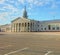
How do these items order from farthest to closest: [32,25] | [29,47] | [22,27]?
1. [22,27]
2. [32,25]
3. [29,47]

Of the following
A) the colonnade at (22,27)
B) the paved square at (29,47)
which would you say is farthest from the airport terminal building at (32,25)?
the paved square at (29,47)

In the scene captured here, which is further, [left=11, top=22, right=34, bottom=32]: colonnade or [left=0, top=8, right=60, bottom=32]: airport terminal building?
[left=11, top=22, right=34, bottom=32]: colonnade

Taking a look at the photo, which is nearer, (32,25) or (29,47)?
(29,47)

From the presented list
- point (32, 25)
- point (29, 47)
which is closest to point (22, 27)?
point (32, 25)

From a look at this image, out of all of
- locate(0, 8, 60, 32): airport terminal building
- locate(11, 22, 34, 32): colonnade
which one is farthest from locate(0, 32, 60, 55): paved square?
locate(11, 22, 34, 32): colonnade

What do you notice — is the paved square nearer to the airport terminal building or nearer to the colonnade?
the airport terminal building

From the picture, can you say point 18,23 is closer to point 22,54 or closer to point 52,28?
point 52,28

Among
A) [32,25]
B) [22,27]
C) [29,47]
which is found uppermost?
[32,25]

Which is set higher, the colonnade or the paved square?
the colonnade

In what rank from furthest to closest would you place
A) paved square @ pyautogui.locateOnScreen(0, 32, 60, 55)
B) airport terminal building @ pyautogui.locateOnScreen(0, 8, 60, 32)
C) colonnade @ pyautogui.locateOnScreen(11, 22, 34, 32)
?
colonnade @ pyautogui.locateOnScreen(11, 22, 34, 32) → airport terminal building @ pyautogui.locateOnScreen(0, 8, 60, 32) → paved square @ pyautogui.locateOnScreen(0, 32, 60, 55)

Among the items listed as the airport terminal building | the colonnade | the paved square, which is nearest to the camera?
the paved square

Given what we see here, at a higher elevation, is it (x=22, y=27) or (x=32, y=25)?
(x=32, y=25)

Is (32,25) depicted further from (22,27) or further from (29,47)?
(29,47)

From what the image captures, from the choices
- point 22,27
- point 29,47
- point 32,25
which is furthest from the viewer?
point 22,27
